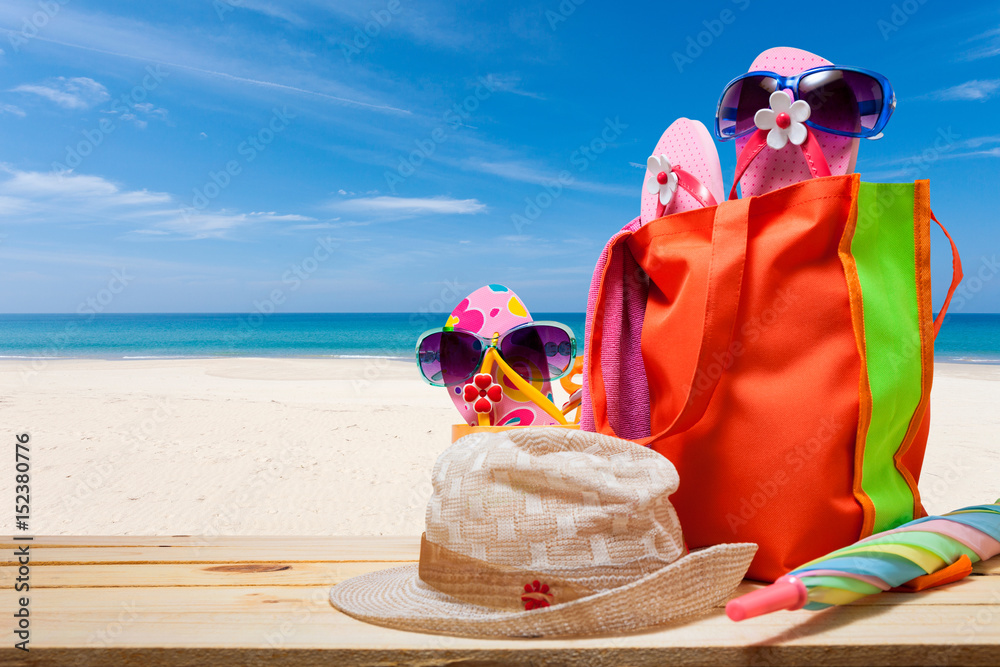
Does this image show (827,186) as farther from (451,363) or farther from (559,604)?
(451,363)

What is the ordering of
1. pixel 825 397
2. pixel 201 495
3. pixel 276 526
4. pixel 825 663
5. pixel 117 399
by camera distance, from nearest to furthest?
1. pixel 825 663
2. pixel 825 397
3. pixel 276 526
4. pixel 201 495
5. pixel 117 399

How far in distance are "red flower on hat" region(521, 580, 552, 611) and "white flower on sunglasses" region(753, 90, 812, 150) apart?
1.09m

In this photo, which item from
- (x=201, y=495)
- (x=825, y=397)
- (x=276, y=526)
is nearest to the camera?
(x=825, y=397)

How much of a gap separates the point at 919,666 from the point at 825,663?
0.55 ft

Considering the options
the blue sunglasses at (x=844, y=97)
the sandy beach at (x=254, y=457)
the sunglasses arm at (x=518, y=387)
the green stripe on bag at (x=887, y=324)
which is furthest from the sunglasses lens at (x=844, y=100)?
the sandy beach at (x=254, y=457)

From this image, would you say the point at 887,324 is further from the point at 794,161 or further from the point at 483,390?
the point at 483,390

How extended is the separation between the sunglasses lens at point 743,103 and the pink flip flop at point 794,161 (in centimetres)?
6

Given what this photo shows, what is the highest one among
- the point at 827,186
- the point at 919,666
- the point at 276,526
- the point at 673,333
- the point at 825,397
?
the point at 827,186

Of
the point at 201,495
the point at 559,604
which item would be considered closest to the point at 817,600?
the point at 559,604

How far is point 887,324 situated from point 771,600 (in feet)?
2.25

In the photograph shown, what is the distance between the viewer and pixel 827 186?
130 cm

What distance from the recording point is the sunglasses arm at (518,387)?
7.13 ft

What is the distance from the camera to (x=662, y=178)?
161 cm

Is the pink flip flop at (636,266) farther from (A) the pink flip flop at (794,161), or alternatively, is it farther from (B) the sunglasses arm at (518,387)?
(B) the sunglasses arm at (518,387)
